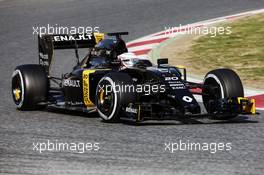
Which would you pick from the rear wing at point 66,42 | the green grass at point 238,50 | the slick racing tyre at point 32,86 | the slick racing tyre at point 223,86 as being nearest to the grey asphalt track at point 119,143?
the slick racing tyre at point 32,86

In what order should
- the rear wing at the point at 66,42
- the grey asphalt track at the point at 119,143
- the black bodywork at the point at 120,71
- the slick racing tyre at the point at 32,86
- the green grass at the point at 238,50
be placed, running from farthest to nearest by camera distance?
the green grass at the point at 238,50 → the rear wing at the point at 66,42 → the slick racing tyre at the point at 32,86 → the black bodywork at the point at 120,71 → the grey asphalt track at the point at 119,143

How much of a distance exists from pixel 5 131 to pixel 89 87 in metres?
1.54

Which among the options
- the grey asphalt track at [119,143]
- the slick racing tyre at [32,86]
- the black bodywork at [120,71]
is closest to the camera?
the grey asphalt track at [119,143]

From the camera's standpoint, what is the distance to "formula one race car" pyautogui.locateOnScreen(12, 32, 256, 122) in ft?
34.0

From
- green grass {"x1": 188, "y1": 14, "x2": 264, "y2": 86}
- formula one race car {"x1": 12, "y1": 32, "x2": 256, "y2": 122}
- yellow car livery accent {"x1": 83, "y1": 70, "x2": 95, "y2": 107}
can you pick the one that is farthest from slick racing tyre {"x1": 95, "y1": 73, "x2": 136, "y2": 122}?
green grass {"x1": 188, "y1": 14, "x2": 264, "y2": 86}

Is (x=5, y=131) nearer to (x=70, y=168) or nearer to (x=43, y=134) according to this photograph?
(x=43, y=134)

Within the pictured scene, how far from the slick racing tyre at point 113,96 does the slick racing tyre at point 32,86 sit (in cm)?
140

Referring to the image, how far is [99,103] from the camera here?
10695 mm

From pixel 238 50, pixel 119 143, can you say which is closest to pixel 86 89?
pixel 119 143

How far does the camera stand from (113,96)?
10.4 m

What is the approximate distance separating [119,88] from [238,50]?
6673 millimetres

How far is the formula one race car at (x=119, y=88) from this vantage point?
34.0ft

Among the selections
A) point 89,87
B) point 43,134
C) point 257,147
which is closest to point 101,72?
point 89,87

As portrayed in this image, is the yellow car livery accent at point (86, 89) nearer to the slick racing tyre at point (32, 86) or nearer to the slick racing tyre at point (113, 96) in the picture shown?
the slick racing tyre at point (113, 96)
